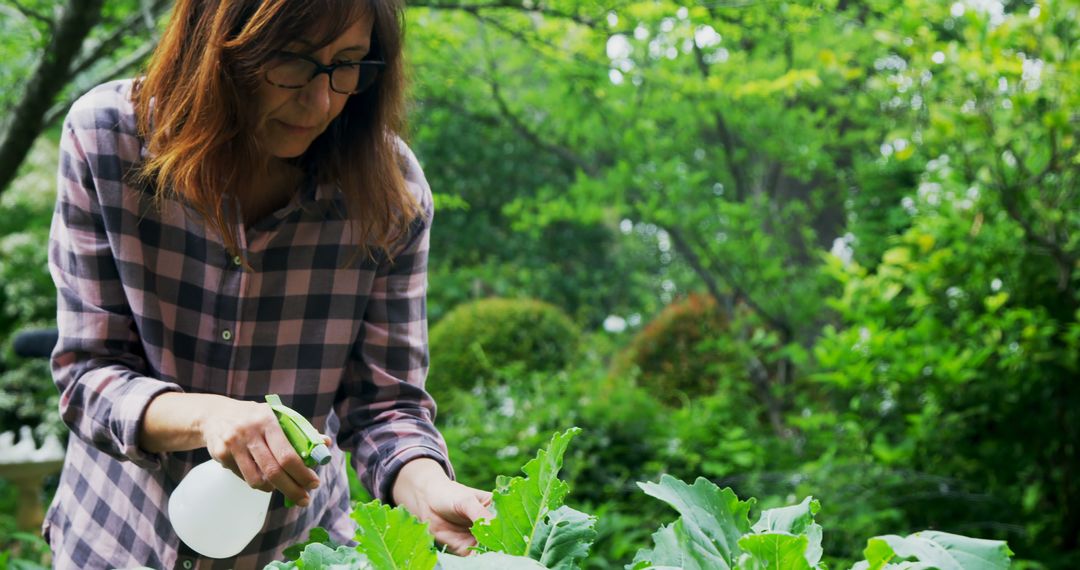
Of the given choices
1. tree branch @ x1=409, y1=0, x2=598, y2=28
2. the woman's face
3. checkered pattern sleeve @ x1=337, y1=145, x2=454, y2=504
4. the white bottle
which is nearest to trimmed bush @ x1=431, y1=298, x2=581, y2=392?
tree branch @ x1=409, y1=0, x2=598, y2=28

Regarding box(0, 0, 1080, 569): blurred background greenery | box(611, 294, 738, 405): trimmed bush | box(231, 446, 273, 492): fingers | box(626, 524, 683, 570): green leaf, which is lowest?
box(611, 294, 738, 405): trimmed bush

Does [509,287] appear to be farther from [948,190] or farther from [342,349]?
[342,349]

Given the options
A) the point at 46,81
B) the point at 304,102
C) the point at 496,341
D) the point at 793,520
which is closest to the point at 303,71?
the point at 304,102

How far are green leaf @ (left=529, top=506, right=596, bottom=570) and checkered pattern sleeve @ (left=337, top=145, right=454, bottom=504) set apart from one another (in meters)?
0.54

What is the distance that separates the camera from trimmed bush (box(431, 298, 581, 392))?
6.66 metres

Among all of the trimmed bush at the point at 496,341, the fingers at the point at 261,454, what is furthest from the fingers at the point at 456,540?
the trimmed bush at the point at 496,341

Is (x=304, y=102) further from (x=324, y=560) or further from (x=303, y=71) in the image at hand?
(x=324, y=560)

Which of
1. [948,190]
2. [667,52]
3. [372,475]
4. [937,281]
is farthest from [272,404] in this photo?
[667,52]

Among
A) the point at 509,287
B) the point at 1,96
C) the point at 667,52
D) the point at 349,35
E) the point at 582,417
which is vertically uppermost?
the point at 349,35

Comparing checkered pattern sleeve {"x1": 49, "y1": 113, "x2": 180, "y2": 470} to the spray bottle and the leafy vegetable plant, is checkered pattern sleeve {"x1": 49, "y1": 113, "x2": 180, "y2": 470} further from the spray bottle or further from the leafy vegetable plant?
the leafy vegetable plant

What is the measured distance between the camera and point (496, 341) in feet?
22.6

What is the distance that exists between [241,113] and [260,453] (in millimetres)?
577

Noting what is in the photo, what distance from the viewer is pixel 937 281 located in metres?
4.01

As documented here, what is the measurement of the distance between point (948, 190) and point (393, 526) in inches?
147
